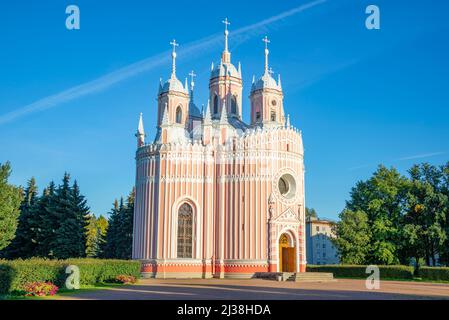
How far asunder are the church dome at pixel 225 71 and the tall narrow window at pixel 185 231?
1488 centimetres

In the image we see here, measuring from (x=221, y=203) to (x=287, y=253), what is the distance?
711cm

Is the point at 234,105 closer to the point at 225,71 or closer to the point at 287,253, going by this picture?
the point at 225,71

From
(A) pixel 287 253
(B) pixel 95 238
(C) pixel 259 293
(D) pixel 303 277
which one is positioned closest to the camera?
(C) pixel 259 293

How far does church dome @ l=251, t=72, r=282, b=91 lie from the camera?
1951 inches

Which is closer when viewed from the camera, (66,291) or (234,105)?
(66,291)

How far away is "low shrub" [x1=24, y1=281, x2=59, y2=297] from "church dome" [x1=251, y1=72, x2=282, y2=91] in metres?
31.0

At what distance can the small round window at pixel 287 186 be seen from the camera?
4509 centimetres

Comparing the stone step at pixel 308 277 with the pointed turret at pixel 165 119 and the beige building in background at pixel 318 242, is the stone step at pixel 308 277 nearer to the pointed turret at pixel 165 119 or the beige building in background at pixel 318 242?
the pointed turret at pixel 165 119

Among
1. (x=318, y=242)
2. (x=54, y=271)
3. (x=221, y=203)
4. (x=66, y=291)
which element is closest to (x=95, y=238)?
(x=318, y=242)

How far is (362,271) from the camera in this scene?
150ft

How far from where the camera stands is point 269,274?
40625 millimetres

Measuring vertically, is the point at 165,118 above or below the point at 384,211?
above

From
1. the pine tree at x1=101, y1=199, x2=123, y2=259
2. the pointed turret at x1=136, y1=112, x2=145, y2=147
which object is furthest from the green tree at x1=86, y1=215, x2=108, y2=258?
the pointed turret at x1=136, y1=112, x2=145, y2=147

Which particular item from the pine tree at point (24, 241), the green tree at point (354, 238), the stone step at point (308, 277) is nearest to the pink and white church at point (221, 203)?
the stone step at point (308, 277)
